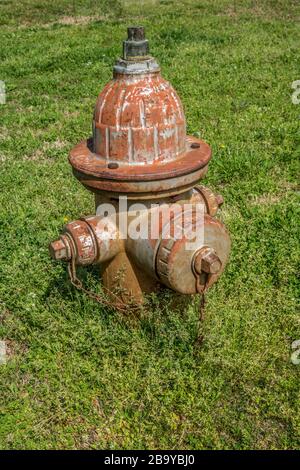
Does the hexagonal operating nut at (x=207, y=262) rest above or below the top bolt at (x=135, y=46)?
below

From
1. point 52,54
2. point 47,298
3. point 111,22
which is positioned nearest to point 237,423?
point 47,298

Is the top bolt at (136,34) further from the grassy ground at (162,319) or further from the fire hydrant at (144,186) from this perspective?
the grassy ground at (162,319)

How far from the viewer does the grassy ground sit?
9.77 feet

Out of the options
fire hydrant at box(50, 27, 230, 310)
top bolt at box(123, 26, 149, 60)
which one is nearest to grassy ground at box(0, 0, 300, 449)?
fire hydrant at box(50, 27, 230, 310)

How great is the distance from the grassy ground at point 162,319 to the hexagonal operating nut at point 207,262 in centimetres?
43

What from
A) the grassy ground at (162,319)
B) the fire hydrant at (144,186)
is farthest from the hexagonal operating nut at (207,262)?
the grassy ground at (162,319)

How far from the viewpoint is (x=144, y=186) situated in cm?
294

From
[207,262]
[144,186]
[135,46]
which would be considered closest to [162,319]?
[207,262]

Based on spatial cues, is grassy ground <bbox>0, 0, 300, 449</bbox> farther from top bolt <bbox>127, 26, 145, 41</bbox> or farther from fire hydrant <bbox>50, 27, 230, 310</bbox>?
top bolt <bbox>127, 26, 145, 41</bbox>

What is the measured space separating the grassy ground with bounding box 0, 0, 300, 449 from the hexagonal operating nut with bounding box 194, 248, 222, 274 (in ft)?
1.41

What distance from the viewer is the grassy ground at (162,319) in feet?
9.77

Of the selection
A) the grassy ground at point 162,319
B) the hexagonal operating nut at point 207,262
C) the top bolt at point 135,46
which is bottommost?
the grassy ground at point 162,319

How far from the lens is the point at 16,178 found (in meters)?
5.80

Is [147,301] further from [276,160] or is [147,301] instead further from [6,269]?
[276,160]
